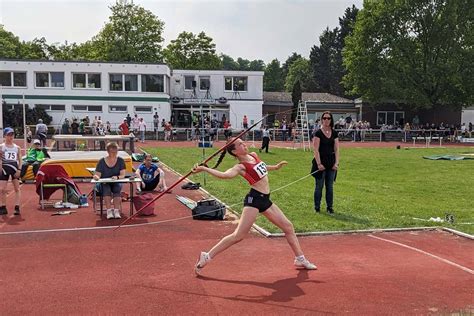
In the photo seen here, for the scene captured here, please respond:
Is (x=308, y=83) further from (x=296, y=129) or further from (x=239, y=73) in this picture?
(x=296, y=129)

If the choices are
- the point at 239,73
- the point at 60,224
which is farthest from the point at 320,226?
the point at 239,73

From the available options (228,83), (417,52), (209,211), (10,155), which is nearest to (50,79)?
(228,83)

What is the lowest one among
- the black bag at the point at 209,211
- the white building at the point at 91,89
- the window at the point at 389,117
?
the black bag at the point at 209,211

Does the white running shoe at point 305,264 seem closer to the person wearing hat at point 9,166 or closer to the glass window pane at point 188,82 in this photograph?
the person wearing hat at point 9,166

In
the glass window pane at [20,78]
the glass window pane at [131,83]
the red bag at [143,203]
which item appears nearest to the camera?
the red bag at [143,203]

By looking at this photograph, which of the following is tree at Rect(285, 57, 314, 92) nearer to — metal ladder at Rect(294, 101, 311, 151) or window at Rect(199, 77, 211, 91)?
window at Rect(199, 77, 211, 91)

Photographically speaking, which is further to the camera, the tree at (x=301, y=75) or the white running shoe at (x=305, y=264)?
the tree at (x=301, y=75)

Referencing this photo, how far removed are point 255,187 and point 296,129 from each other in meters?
26.1

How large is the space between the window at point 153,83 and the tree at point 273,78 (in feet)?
217

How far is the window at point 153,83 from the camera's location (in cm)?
4678

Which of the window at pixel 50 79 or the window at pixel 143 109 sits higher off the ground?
the window at pixel 50 79

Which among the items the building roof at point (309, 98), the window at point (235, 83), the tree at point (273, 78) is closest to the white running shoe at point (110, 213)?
the window at point (235, 83)

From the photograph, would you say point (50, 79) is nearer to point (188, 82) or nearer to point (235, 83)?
point (188, 82)

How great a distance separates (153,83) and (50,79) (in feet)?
30.2
